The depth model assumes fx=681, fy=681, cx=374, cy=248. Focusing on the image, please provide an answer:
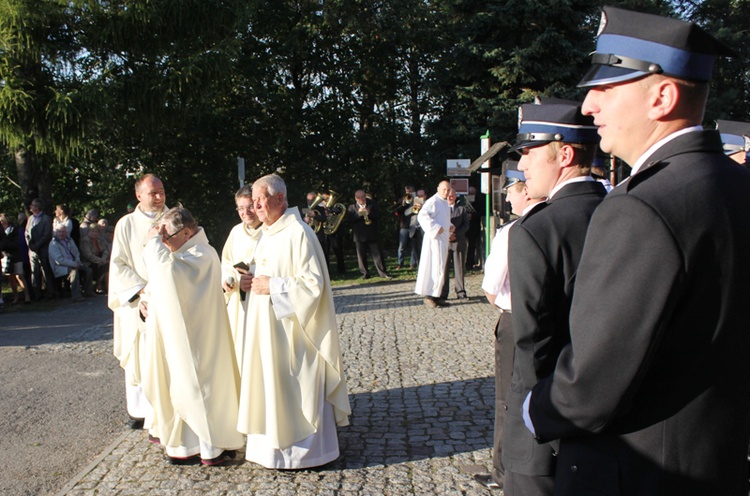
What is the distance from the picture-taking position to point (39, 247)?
13.7 metres

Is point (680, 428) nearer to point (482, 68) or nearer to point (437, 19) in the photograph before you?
point (482, 68)

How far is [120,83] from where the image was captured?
55.0 feet

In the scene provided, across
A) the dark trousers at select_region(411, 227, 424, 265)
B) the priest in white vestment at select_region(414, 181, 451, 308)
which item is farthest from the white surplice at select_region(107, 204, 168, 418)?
the dark trousers at select_region(411, 227, 424, 265)

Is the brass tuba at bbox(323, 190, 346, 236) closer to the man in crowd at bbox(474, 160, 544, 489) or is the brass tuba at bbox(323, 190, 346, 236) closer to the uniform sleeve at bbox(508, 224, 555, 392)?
the man in crowd at bbox(474, 160, 544, 489)

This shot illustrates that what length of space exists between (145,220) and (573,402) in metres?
5.04

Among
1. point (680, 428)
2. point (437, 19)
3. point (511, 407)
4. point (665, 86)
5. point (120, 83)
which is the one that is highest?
point (437, 19)

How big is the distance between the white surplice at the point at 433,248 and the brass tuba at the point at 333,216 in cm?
476

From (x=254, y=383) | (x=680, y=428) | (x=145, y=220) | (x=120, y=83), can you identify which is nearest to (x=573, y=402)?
(x=680, y=428)

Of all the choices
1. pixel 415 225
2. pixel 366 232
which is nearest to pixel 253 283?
pixel 366 232

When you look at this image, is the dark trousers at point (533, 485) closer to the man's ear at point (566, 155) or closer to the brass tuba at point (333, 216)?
the man's ear at point (566, 155)

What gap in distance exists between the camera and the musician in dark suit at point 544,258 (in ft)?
7.78

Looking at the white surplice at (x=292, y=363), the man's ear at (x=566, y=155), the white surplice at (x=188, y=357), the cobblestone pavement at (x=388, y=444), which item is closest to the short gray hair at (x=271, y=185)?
the white surplice at (x=292, y=363)

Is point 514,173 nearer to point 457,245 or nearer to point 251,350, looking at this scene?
point 251,350

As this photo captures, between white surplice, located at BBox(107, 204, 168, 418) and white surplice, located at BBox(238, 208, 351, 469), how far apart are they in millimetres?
1304
